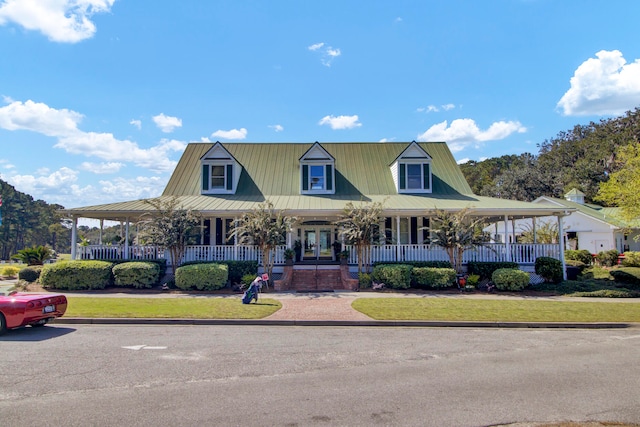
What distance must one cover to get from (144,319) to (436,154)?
21227 millimetres

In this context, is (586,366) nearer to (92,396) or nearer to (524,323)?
(524,323)

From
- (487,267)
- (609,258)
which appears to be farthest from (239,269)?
(609,258)

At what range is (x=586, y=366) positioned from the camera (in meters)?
7.27

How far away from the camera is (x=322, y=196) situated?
23.3 m

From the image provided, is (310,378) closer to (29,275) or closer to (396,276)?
(396,276)

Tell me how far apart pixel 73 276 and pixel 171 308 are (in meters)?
7.36

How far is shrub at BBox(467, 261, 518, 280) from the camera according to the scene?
1908cm

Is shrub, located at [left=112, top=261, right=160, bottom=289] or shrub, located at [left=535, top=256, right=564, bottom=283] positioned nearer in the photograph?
shrub, located at [left=112, top=261, right=160, bottom=289]

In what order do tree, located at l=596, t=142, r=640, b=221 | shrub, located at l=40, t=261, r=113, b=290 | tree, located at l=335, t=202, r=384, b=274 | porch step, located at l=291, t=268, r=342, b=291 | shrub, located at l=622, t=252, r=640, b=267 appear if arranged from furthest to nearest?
shrub, located at l=622, t=252, r=640, b=267
tree, located at l=596, t=142, r=640, b=221
tree, located at l=335, t=202, r=384, b=274
porch step, located at l=291, t=268, r=342, b=291
shrub, located at l=40, t=261, r=113, b=290

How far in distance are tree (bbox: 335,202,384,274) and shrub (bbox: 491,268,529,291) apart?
5.45 m

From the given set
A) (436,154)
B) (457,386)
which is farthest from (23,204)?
(457,386)

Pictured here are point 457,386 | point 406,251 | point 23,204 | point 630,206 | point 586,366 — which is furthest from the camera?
point 23,204

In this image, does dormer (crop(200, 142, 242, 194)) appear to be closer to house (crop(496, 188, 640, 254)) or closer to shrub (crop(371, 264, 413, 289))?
shrub (crop(371, 264, 413, 289))

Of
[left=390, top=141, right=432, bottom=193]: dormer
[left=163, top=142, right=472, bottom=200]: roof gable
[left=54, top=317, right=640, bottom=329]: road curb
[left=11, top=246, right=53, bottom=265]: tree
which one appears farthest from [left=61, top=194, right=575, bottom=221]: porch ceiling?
[left=54, top=317, right=640, bottom=329]: road curb
